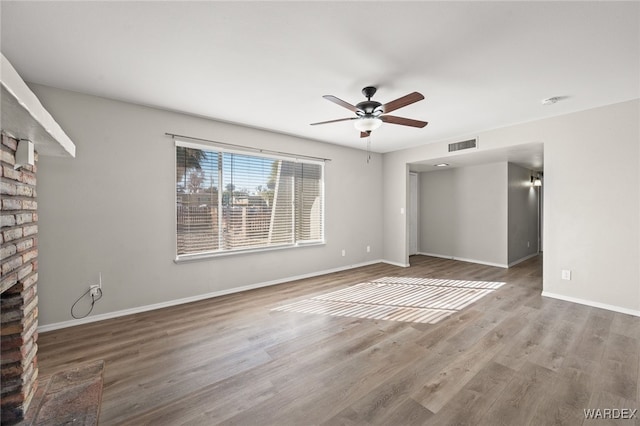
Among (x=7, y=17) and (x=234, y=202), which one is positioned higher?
(x=7, y=17)

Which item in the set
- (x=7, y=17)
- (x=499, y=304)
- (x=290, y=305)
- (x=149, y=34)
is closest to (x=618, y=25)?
(x=499, y=304)

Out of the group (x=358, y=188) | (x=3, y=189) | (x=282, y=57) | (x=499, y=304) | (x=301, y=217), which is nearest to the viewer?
(x=3, y=189)

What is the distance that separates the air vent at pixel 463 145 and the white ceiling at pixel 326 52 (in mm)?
1135

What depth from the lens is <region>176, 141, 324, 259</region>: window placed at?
3.68m

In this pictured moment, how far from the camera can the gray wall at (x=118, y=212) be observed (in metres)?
2.84

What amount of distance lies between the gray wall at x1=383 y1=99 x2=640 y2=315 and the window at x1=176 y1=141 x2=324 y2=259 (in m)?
3.36

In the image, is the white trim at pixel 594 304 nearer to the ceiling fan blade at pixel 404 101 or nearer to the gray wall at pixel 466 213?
the gray wall at pixel 466 213

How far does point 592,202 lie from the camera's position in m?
3.44

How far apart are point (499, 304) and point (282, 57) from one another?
384cm

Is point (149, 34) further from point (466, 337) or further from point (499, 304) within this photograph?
point (499, 304)

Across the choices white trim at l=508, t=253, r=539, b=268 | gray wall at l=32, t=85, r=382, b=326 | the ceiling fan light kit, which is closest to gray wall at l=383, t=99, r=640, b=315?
white trim at l=508, t=253, r=539, b=268

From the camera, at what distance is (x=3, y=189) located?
4.53ft

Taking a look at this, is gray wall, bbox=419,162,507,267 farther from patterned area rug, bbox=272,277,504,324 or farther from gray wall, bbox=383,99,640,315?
gray wall, bbox=383,99,640,315

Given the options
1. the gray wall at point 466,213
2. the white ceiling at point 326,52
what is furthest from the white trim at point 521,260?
the white ceiling at point 326,52
